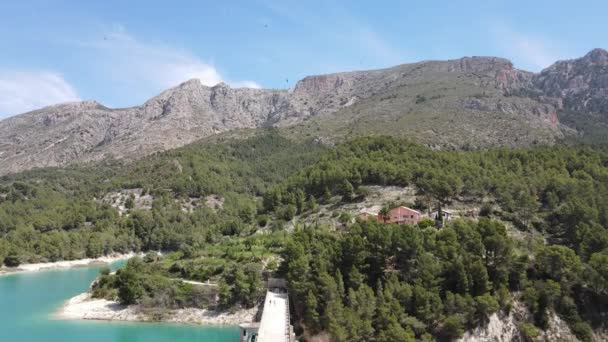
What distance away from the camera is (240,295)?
4972cm

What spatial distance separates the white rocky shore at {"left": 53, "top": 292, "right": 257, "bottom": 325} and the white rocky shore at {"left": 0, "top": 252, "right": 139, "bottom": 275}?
33.8m

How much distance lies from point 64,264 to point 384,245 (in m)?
63.3

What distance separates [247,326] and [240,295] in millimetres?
10440

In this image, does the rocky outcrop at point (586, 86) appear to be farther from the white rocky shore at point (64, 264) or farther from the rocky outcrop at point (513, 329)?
the white rocky shore at point (64, 264)

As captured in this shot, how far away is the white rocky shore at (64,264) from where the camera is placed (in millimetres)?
81688

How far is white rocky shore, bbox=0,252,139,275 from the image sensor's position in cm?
8169

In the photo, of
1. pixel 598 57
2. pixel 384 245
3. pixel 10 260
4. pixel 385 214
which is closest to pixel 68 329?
pixel 384 245

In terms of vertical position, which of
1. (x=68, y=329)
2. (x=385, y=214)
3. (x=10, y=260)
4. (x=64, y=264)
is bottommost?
(x=68, y=329)

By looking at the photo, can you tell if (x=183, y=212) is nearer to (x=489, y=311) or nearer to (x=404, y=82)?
(x=489, y=311)

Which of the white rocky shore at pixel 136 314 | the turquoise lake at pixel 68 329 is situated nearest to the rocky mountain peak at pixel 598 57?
the white rocky shore at pixel 136 314

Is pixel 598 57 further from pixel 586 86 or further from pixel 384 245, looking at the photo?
pixel 384 245

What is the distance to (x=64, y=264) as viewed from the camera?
86.9 metres

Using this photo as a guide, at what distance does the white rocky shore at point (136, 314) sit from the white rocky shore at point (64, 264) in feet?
111

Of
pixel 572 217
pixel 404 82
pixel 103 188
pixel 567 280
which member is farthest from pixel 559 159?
pixel 404 82
